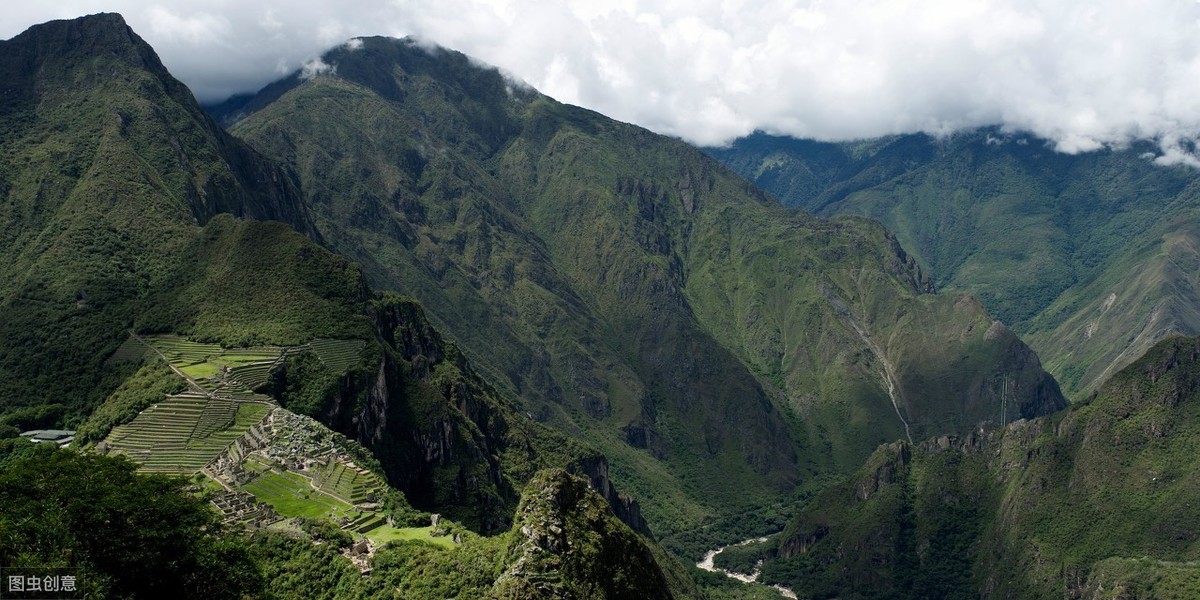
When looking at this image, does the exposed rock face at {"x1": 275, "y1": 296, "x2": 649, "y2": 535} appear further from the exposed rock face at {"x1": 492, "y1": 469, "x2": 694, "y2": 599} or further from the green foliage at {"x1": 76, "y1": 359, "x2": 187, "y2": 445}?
the exposed rock face at {"x1": 492, "y1": 469, "x2": 694, "y2": 599}

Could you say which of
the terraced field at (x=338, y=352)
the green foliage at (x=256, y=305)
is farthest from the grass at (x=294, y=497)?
the green foliage at (x=256, y=305)

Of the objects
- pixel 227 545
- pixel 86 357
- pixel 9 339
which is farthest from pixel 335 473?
pixel 9 339

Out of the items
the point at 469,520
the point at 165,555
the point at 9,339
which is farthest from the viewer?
the point at 9,339

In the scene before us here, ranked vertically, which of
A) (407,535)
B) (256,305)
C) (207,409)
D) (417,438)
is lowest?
(407,535)

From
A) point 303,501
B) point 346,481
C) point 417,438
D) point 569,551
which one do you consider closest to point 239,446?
point 346,481

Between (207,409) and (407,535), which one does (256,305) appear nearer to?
(207,409)

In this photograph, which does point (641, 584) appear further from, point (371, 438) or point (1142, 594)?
point (1142, 594)
